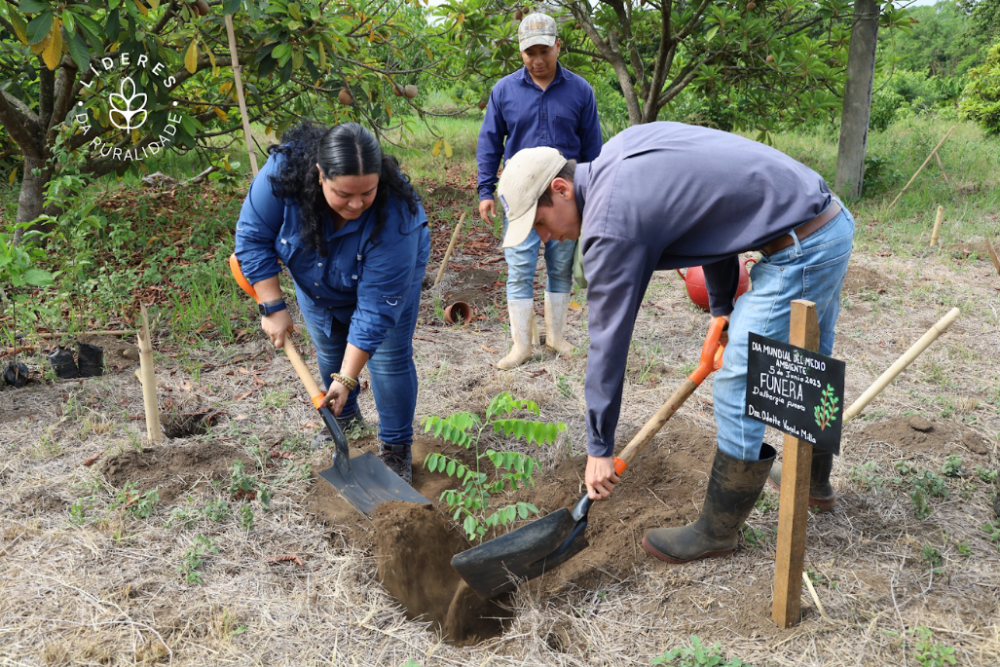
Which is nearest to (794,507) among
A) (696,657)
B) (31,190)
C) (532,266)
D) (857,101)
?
(696,657)

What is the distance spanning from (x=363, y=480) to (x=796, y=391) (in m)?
1.80

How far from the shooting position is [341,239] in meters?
2.82

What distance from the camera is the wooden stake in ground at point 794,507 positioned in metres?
1.95

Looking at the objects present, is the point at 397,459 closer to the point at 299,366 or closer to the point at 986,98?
the point at 299,366

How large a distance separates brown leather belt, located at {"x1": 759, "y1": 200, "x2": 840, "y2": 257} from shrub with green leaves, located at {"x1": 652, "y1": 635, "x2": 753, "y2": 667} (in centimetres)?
127

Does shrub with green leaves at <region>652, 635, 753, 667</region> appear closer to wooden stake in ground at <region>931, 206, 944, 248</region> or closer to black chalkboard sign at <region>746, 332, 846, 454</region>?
black chalkboard sign at <region>746, 332, 846, 454</region>

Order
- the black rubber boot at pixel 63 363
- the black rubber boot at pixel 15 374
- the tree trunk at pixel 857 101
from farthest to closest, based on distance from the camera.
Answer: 1. the tree trunk at pixel 857 101
2. the black rubber boot at pixel 63 363
3. the black rubber boot at pixel 15 374

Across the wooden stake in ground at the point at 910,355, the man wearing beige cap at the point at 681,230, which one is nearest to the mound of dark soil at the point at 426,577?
the man wearing beige cap at the point at 681,230

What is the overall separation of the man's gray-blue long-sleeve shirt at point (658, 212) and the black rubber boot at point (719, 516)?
0.51 metres

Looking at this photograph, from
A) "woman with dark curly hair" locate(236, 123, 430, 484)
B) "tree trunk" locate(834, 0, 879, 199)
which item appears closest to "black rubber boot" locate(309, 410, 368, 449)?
"woman with dark curly hair" locate(236, 123, 430, 484)

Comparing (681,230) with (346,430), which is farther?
(346,430)

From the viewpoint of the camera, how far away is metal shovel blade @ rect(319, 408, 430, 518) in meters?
2.89

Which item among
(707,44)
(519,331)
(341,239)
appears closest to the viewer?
(341,239)

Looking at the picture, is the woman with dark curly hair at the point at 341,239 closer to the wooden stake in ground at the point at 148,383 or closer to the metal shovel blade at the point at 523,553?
the wooden stake in ground at the point at 148,383
